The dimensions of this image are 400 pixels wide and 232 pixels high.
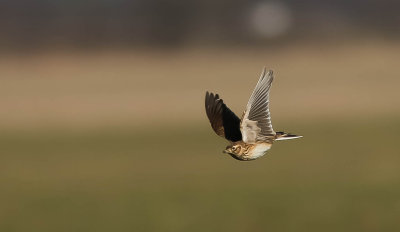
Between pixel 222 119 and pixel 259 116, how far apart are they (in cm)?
50

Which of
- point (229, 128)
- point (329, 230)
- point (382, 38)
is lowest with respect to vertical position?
point (329, 230)

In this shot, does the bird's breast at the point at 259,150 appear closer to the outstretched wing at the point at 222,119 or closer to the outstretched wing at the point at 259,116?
the outstretched wing at the point at 259,116

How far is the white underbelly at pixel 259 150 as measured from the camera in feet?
10.3

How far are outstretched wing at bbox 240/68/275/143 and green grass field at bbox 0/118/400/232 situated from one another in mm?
7180

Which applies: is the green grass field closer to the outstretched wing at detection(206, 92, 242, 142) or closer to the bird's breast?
the outstretched wing at detection(206, 92, 242, 142)

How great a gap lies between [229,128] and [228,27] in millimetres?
41496

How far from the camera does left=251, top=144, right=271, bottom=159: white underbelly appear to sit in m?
3.13

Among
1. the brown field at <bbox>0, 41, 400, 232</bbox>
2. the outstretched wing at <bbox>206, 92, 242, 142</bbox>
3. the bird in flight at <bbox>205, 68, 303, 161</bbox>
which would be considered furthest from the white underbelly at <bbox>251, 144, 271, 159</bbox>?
the brown field at <bbox>0, 41, 400, 232</bbox>

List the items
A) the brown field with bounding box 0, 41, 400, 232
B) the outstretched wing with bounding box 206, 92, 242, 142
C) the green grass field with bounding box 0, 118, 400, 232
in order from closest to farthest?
the outstretched wing with bounding box 206, 92, 242, 142 < the green grass field with bounding box 0, 118, 400, 232 < the brown field with bounding box 0, 41, 400, 232

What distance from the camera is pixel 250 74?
2989cm

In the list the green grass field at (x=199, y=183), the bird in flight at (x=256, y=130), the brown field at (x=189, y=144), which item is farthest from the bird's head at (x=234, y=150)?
the brown field at (x=189, y=144)

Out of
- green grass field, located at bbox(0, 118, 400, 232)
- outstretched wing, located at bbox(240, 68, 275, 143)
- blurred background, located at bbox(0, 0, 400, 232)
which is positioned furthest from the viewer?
blurred background, located at bbox(0, 0, 400, 232)

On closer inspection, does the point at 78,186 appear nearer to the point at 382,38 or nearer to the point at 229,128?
the point at 229,128

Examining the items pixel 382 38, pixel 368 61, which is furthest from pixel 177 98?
pixel 382 38
